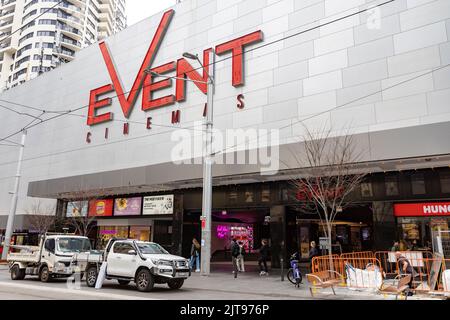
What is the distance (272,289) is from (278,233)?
6728mm

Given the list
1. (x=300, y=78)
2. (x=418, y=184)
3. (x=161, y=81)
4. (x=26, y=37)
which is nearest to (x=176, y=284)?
A: (x=418, y=184)

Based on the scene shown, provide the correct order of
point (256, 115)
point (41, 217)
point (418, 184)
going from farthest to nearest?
point (41, 217)
point (256, 115)
point (418, 184)

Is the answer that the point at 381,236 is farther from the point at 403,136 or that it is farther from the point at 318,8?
the point at 318,8

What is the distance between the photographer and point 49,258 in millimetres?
16109

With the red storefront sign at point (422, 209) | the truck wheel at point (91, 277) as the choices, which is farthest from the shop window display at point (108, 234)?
the red storefront sign at point (422, 209)

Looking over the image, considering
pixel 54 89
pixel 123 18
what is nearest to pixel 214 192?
pixel 54 89

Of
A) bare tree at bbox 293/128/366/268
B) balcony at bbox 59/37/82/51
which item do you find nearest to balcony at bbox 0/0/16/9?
balcony at bbox 59/37/82/51

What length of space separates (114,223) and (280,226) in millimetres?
14132

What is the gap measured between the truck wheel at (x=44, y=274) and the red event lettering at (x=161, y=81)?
38.3 feet

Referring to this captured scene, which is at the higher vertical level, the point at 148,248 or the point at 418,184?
the point at 418,184

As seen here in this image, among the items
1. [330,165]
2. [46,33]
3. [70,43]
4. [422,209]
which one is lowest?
[422,209]

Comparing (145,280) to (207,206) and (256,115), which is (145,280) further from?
(256,115)

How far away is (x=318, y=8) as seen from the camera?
19234 mm

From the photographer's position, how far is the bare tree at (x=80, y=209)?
2675 centimetres
